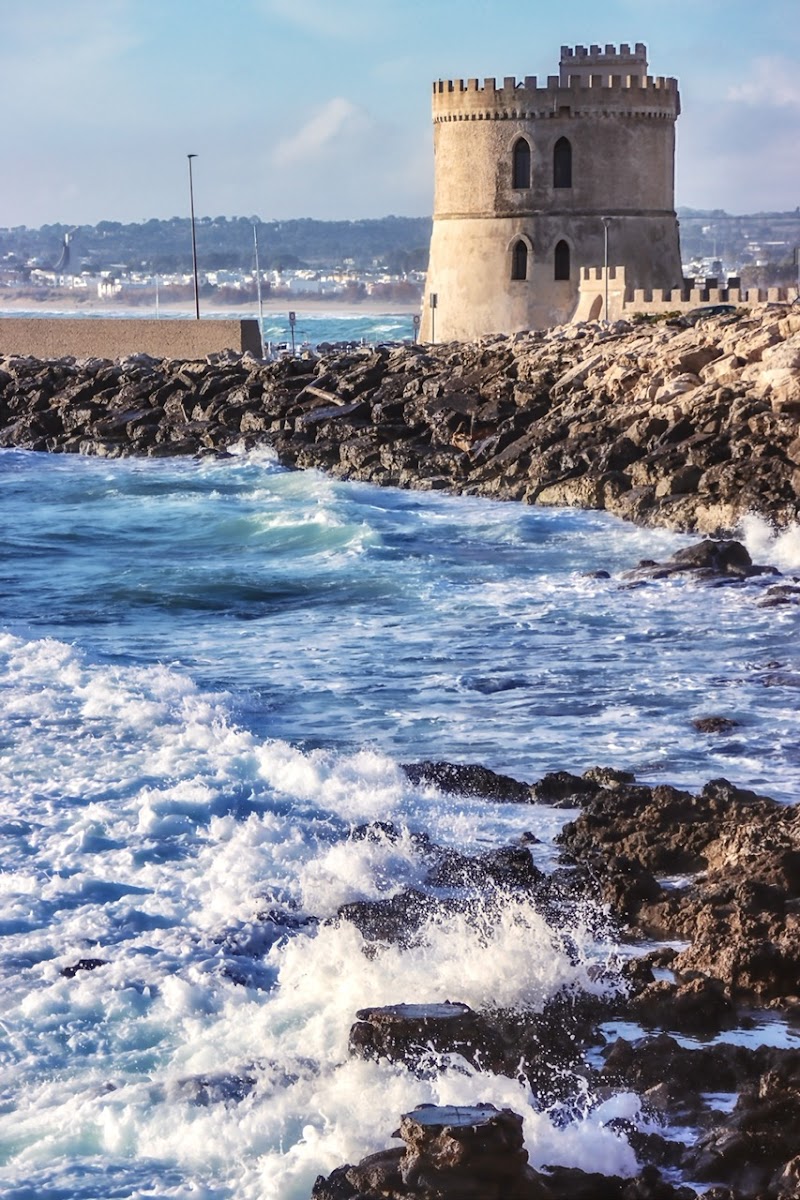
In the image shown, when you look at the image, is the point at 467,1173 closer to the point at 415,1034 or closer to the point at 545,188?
the point at 415,1034

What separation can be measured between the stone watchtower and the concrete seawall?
14.1 ft

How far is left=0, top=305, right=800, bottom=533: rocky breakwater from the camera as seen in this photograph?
696 inches

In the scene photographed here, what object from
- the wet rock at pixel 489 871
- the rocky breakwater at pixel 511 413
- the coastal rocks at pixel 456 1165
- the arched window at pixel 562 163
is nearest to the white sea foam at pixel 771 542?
the rocky breakwater at pixel 511 413

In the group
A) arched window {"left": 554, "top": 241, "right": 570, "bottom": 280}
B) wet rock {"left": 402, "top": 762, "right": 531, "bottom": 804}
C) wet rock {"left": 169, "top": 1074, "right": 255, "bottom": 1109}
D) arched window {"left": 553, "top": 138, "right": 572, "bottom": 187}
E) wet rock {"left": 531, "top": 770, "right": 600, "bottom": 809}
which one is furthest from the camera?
arched window {"left": 554, "top": 241, "right": 570, "bottom": 280}

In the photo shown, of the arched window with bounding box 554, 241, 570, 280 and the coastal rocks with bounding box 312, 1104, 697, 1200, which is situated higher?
the arched window with bounding box 554, 241, 570, 280

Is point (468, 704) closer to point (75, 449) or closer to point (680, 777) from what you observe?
point (680, 777)

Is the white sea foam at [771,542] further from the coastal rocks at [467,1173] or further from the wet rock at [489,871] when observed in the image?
the coastal rocks at [467,1173]

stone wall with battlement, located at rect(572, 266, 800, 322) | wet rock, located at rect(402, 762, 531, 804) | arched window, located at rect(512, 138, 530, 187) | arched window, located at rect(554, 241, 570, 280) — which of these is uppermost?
arched window, located at rect(512, 138, 530, 187)

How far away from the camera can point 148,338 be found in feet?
107

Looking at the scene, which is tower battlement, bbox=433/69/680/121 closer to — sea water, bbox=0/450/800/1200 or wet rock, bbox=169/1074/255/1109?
sea water, bbox=0/450/800/1200

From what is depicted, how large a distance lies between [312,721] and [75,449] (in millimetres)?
17825

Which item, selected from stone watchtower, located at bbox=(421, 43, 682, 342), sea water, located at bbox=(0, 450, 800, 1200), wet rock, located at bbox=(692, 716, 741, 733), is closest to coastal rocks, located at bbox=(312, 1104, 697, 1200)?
sea water, located at bbox=(0, 450, 800, 1200)

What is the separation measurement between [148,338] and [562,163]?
26.5ft

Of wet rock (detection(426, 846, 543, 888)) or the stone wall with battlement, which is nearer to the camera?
wet rock (detection(426, 846, 543, 888))
